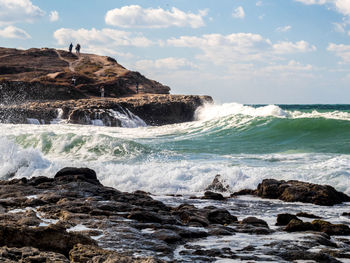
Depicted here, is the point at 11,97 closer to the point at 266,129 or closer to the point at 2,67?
the point at 2,67

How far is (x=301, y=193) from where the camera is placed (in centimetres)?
976

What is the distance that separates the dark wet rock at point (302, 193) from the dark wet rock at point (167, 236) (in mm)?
4468

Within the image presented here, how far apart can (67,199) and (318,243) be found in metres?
4.04

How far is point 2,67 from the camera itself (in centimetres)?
5444

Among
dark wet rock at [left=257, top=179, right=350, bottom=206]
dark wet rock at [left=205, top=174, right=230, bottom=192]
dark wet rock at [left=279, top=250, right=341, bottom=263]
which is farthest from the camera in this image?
dark wet rock at [left=205, top=174, right=230, bottom=192]

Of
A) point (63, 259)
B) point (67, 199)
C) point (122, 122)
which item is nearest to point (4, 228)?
point (63, 259)

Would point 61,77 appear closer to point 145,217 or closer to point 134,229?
point 145,217

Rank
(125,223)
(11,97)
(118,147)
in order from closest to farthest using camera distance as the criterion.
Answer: (125,223), (118,147), (11,97)

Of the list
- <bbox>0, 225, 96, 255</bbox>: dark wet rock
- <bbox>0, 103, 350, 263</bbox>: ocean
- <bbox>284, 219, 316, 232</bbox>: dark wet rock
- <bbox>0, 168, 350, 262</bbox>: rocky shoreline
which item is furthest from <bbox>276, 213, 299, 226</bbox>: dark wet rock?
<bbox>0, 225, 96, 255</bbox>: dark wet rock

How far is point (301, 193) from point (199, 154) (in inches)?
333

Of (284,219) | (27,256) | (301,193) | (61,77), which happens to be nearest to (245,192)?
(301,193)

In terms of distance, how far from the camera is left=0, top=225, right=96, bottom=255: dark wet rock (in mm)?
4160

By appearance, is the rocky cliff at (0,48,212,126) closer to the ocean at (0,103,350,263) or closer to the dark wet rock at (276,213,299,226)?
the ocean at (0,103,350,263)

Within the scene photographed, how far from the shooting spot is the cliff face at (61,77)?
133 feet
